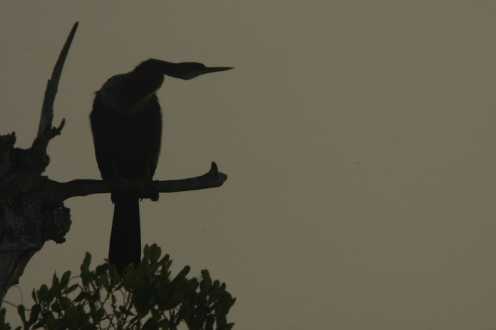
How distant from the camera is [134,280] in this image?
3676mm

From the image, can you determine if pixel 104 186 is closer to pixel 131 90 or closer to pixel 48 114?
pixel 48 114

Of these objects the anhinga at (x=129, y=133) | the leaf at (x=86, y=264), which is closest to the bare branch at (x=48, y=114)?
the leaf at (x=86, y=264)

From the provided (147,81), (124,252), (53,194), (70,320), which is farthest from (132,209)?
(70,320)

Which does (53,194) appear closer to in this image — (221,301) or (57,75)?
(57,75)

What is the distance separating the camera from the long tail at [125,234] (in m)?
4.89

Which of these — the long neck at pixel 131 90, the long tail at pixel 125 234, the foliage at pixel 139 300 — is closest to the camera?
the foliage at pixel 139 300

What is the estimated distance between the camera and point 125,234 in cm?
507

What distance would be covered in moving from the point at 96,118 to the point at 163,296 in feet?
7.41

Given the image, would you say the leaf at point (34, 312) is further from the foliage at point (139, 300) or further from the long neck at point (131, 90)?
the long neck at point (131, 90)

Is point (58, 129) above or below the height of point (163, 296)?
above

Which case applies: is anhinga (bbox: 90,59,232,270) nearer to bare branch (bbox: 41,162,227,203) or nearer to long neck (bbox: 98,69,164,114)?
long neck (bbox: 98,69,164,114)

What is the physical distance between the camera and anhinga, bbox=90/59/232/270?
5.05 m

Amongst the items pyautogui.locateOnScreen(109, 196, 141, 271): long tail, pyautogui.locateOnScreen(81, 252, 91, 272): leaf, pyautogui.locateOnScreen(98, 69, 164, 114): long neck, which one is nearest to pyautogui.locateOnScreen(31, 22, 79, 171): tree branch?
pyautogui.locateOnScreen(81, 252, 91, 272): leaf

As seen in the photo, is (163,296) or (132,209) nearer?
(163,296)
